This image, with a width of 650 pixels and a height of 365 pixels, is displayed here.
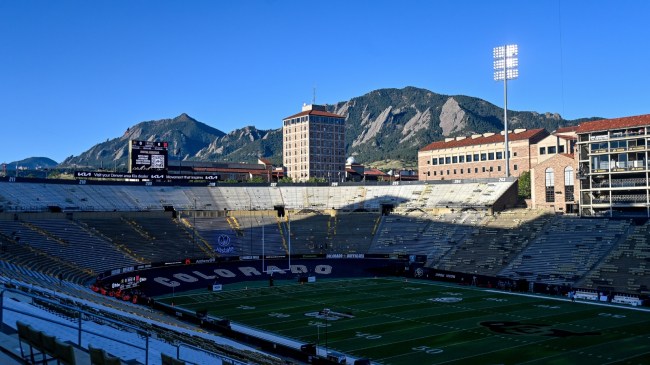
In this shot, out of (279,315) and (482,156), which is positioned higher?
(482,156)

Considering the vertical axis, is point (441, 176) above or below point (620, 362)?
above

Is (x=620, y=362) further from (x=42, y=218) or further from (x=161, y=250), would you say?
(x=42, y=218)

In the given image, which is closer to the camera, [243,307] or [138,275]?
[243,307]

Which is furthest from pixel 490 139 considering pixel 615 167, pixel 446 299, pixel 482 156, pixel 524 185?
pixel 446 299

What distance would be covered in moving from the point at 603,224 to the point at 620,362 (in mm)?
37493

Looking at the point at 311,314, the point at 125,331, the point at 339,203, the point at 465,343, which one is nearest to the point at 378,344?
the point at 465,343

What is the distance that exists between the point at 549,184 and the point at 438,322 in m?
42.6

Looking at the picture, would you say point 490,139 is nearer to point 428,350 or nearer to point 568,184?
point 568,184

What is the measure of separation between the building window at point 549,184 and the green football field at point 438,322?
80.6 feet

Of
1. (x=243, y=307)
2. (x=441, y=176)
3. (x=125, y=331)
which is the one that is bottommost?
(x=243, y=307)

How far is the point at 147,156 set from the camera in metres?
80.6

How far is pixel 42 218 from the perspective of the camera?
68812 mm

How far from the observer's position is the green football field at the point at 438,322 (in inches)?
1378

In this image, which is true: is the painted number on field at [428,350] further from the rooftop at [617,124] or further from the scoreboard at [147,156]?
the scoreboard at [147,156]
